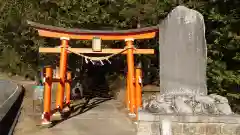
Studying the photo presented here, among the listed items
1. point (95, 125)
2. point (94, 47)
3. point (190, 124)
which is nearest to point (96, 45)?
point (94, 47)

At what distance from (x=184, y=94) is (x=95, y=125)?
404 cm

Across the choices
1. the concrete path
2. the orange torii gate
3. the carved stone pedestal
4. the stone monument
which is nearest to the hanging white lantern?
the orange torii gate

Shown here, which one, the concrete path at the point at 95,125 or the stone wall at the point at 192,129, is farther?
the concrete path at the point at 95,125

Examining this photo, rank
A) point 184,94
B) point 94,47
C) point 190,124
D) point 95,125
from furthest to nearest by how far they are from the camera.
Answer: point 94,47
point 95,125
point 184,94
point 190,124

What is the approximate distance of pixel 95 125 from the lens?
1016cm

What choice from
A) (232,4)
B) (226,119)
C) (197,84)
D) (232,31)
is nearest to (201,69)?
(197,84)

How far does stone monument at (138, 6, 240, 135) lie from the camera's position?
6.19m

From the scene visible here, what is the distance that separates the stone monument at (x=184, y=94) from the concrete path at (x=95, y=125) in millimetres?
2320

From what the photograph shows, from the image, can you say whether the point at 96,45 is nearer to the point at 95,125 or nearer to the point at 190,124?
the point at 95,125

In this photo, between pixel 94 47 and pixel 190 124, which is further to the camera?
pixel 94 47

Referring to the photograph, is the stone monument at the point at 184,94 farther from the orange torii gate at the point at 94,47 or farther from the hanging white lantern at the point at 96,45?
the hanging white lantern at the point at 96,45

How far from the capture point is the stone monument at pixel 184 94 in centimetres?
619

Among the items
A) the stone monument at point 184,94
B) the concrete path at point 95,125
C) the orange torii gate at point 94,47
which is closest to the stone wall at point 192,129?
the stone monument at point 184,94

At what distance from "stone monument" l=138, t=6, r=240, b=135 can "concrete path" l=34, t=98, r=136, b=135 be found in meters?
2.32
